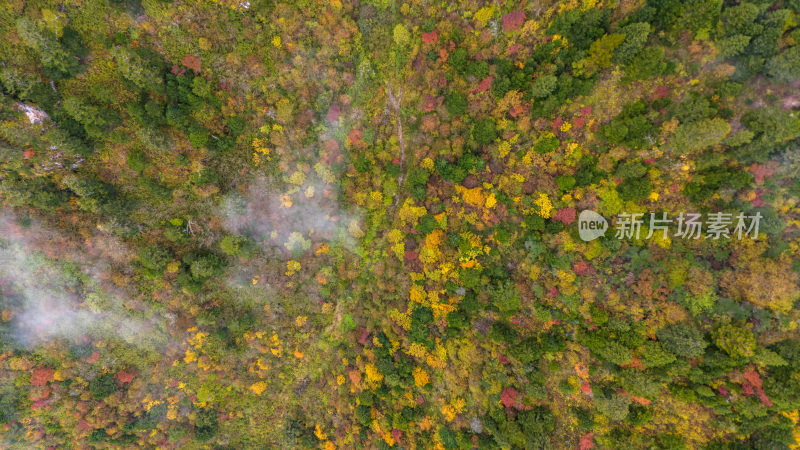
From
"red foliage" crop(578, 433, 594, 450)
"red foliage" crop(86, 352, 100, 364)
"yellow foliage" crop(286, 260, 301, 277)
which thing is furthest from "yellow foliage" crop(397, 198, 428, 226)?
"red foliage" crop(86, 352, 100, 364)

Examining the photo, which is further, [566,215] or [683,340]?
[566,215]

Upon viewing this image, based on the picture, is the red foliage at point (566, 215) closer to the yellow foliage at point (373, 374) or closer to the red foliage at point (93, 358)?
the yellow foliage at point (373, 374)

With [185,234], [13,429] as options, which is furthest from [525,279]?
[13,429]

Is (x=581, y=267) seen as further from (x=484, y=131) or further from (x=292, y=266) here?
(x=292, y=266)

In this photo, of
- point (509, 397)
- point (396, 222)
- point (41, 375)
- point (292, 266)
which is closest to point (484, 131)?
point (396, 222)

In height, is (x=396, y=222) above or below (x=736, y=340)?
above

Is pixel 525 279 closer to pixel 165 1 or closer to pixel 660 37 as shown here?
pixel 660 37

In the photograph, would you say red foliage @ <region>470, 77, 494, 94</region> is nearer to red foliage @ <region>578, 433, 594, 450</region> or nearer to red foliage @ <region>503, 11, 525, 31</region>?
red foliage @ <region>503, 11, 525, 31</region>
